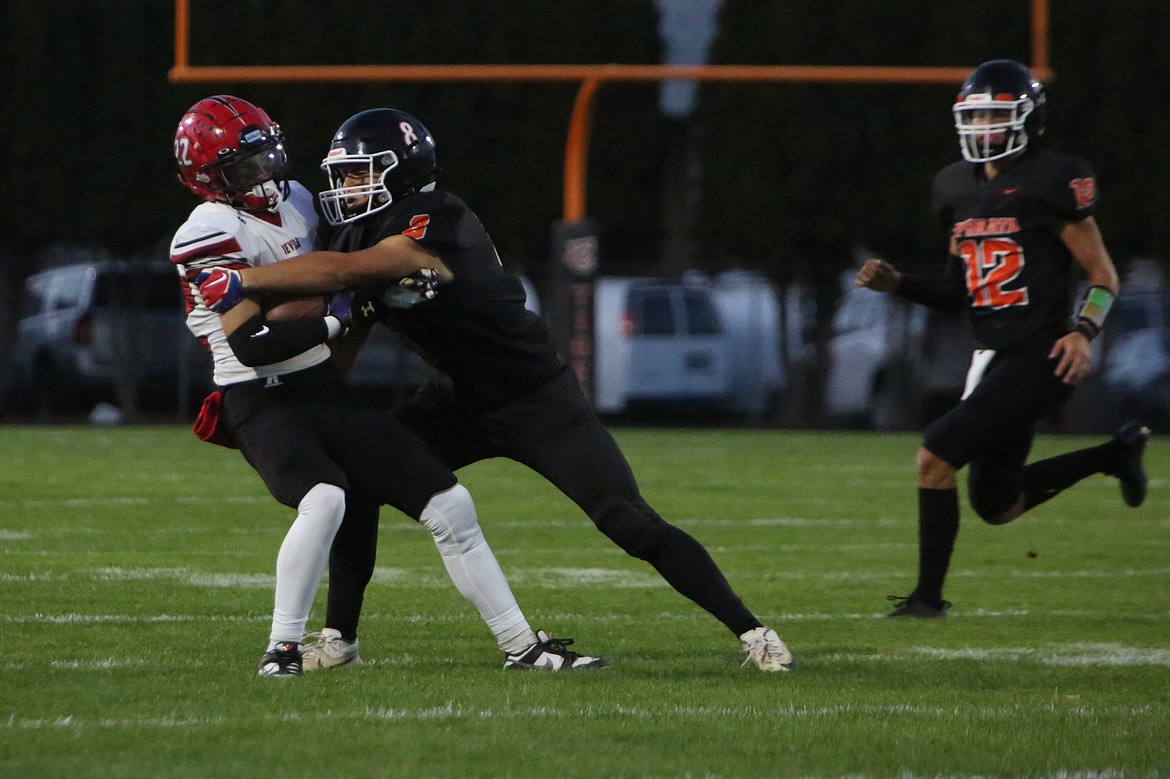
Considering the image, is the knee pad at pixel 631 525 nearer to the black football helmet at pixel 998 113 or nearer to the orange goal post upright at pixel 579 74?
the black football helmet at pixel 998 113

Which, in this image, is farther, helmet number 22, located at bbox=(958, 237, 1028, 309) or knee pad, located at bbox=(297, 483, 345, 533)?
helmet number 22, located at bbox=(958, 237, 1028, 309)

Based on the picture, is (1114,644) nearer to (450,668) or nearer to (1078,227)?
(1078,227)

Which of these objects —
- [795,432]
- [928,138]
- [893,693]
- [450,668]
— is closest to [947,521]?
[893,693]

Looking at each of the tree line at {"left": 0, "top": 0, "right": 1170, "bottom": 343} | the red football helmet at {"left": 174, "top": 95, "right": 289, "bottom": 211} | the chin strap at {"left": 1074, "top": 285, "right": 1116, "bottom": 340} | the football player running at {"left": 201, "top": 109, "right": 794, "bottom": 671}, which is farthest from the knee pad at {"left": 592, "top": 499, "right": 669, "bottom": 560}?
the tree line at {"left": 0, "top": 0, "right": 1170, "bottom": 343}

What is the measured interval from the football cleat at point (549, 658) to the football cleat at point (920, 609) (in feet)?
5.49

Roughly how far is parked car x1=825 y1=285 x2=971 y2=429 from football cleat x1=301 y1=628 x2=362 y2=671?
13983 millimetres

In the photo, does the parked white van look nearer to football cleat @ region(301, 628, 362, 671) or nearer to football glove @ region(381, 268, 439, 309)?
football cleat @ region(301, 628, 362, 671)

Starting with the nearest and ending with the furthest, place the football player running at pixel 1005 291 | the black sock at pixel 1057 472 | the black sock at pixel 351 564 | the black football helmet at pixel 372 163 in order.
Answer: the black football helmet at pixel 372 163 < the black sock at pixel 351 564 < the football player running at pixel 1005 291 < the black sock at pixel 1057 472

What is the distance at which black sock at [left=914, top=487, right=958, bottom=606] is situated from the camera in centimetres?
644

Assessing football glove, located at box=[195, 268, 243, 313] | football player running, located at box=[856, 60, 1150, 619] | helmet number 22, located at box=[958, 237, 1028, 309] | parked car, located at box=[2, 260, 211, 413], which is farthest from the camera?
parked car, located at box=[2, 260, 211, 413]

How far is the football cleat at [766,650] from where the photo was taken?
16.8 feet

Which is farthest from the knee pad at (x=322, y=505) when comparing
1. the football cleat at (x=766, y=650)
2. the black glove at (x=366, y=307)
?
the football cleat at (x=766, y=650)

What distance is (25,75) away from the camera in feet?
67.3

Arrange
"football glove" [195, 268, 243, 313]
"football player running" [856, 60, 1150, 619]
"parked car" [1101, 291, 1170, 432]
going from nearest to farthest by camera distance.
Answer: "football glove" [195, 268, 243, 313] → "football player running" [856, 60, 1150, 619] → "parked car" [1101, 291, 1170, 432]
